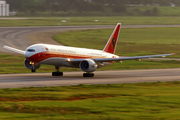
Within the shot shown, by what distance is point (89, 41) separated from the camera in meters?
104

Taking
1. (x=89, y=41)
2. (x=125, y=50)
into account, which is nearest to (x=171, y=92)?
(x=125, y=50)

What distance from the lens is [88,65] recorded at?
48.2m

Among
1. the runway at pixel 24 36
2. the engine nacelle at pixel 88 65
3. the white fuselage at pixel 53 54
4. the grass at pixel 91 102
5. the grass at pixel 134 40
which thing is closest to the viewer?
the grass at pixel 91 102

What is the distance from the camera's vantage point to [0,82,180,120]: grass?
22859 mm

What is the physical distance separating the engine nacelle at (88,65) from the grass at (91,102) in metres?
9.77

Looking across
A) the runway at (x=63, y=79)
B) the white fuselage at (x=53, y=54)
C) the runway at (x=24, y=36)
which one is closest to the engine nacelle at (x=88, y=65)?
the runway at (x=63, y=79)

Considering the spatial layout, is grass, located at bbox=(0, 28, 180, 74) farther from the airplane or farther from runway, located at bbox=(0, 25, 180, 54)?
the airplane

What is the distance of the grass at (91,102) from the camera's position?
2286 centimetres

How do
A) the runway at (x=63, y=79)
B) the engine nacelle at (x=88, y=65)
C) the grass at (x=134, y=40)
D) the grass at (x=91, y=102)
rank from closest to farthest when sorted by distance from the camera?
the grass at (x=91, y=102)
the runway at (x=63, y=79)
the engine nacelle at (x=88, y=65)
the grass at (x=134, y=40)

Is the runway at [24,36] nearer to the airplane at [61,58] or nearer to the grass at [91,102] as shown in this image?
the airplane at [61,58]

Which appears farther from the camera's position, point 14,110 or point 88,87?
point 88,87

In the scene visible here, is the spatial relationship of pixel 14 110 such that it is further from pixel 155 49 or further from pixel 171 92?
pixel 155 49

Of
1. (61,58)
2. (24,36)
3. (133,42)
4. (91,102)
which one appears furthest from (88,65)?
(133,42)

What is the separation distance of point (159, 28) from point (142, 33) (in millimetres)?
13717
